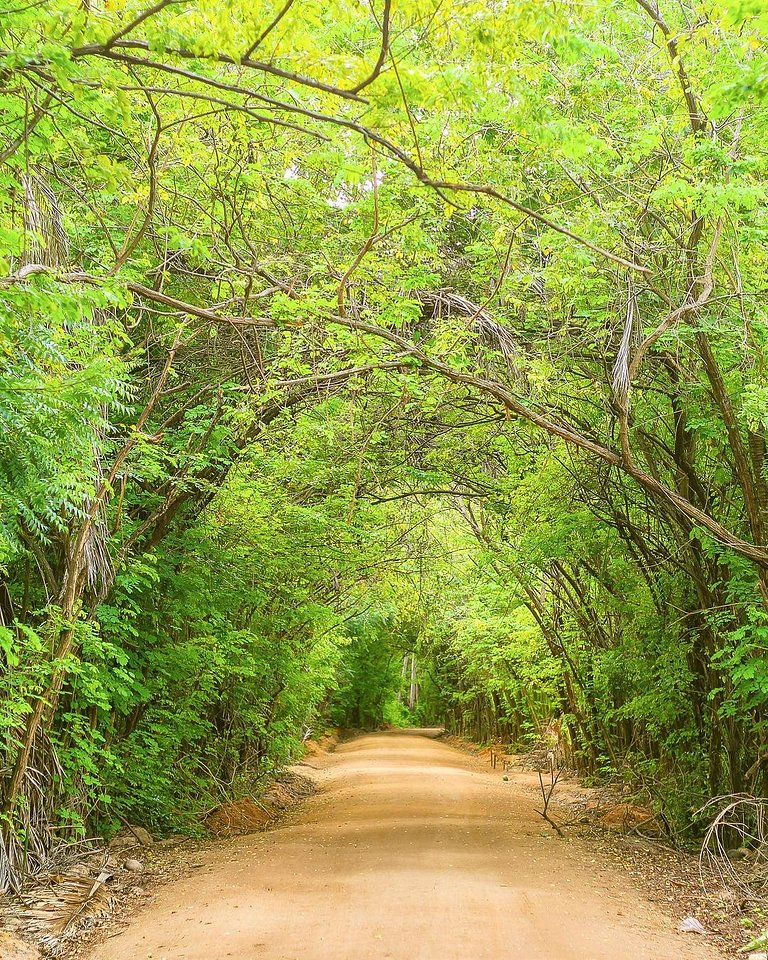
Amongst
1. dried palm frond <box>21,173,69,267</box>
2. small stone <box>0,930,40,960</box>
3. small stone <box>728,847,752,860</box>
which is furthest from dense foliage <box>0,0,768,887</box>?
small stone <box>0,930,40,960</box>

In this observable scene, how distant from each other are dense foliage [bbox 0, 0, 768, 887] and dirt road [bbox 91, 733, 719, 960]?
5.03ft

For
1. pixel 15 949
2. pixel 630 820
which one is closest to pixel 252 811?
pixel 630 820

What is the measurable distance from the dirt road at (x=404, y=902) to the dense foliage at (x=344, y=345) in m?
1.53

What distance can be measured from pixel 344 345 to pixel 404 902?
495 cm

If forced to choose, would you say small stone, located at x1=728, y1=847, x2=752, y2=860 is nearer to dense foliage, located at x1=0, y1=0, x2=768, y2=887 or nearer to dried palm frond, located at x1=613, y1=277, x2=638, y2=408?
dense foliage, located at x1=0, y1=0, x2=768, y2=887

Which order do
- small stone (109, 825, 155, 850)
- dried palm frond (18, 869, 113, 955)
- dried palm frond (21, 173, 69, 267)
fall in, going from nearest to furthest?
dried palm frond (21, 173, 69, 267), dried palm frond (18, 869, 113, 955), small stone (109, 825, 155, 850)

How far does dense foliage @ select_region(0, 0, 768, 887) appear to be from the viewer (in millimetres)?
5152

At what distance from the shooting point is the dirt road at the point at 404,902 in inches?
250

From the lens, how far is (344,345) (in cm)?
856

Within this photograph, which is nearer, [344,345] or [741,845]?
[344,345]

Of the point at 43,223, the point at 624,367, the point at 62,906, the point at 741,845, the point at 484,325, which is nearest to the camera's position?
the point at 43,223

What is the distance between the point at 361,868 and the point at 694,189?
7.06 metres

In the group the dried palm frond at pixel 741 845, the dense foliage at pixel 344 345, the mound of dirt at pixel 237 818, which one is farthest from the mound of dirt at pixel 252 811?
the dried palm frond at pixel 741 845

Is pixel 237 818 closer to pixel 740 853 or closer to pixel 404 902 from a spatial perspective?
pixel 404 902
